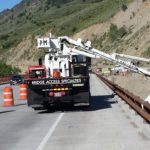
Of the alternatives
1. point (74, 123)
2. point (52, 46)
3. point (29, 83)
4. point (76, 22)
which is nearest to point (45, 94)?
point (29, 83)

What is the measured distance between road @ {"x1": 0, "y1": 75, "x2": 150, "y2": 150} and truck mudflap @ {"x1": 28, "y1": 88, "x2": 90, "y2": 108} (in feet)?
1.47

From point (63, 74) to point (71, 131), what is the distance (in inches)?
388

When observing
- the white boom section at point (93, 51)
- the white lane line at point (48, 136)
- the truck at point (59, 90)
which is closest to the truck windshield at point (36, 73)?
the truck at point (59, 90)

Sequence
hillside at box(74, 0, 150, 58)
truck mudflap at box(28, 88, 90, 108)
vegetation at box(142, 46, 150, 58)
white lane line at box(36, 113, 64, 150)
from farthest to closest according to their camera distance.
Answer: hillside at box(74, 0, 150, 58) < vegetation at box(142, 46, 150, 58) < truck mudflap at box(28, 88, 90, 108) < white lane line at box(36, 113, 64, 150)

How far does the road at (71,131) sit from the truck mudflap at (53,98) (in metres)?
0.45

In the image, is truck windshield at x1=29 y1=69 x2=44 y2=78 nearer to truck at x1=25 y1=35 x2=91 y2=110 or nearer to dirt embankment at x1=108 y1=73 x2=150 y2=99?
truck at x1=25 y1=35 x2=91 y2=110

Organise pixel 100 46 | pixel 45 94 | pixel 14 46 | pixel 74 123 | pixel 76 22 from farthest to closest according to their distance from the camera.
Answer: pixel 14 46 < pixel 76 22 < pixel 100 46 < pixel 45 94 < pixel 74 123

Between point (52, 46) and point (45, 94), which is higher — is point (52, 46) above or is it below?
above

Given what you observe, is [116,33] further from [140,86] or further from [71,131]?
[71,131]

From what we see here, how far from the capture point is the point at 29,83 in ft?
79.3

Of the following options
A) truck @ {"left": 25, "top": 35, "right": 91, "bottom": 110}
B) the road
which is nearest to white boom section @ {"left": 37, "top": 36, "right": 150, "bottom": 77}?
truck @ {"left": 25, "top": 35, "right": 91, "bottom": 110}

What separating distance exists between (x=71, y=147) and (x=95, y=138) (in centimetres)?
165

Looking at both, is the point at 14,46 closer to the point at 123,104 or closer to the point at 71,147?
the point at 123,104

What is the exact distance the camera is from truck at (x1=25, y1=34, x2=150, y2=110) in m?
23.9
